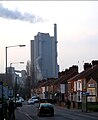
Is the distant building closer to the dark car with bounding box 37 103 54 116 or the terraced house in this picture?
the terraced house

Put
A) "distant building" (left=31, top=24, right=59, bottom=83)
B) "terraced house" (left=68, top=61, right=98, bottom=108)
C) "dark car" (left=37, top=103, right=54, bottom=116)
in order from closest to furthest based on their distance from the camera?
"dark car" (left=37, top=103, right=54, bottom=116)
"terraced house" (left=68, top=61, right=98, bottom=108)
"distant building" (left=31, top=24, right=59, bottom=83)

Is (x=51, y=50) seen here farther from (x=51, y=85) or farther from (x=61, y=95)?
(x=61, y=95)

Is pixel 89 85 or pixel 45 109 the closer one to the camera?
pixel 45 109

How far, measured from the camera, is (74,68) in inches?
4530

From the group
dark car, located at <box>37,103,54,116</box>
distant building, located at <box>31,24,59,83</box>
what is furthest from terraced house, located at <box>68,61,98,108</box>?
distant building, located at <box>31,24,59,83</box>

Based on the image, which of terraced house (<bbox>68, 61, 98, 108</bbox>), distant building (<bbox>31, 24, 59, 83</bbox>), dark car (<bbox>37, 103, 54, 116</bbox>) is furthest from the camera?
distant building (<bbox>31, 24, 59, 83</bbox>)

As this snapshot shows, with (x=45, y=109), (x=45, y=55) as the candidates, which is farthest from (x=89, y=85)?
(x=45, y=55)

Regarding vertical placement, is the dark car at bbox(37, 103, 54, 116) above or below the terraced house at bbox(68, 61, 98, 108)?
below

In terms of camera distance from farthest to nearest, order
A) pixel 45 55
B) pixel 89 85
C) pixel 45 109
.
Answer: pixel 45 55, pixel 89 85, pixel 45 109

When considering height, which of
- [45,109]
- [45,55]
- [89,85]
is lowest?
[45,109]

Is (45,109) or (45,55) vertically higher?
(45,55)

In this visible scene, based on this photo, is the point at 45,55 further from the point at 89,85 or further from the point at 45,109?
the point at 45,109

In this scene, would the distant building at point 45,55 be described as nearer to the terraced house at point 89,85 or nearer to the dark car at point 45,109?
the terraced house at point 89,85

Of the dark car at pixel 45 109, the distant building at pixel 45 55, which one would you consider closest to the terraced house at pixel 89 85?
the dark car at pixel 45 109
